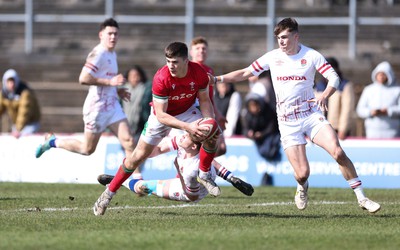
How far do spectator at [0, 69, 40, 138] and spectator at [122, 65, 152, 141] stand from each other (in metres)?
2.75

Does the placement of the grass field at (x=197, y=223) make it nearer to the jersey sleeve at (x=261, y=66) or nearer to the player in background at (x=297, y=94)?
the player in background at (x=297, y=94)

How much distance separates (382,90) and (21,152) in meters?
6.56

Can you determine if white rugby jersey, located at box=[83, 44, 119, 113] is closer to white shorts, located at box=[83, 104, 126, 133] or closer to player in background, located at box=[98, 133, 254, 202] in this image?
white shorts, located at box=[83, 104, 126, 133]

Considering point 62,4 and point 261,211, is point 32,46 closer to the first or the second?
point 62,4

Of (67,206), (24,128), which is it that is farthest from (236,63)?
(67,206)

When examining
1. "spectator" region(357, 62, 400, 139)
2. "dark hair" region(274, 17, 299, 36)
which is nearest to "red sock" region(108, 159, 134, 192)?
"dark hair" region(274, 17, 299, 36)

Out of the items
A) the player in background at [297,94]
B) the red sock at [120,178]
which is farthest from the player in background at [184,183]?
the player in background at [297,94]

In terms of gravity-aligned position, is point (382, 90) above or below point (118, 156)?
above

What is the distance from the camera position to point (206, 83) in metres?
12.1

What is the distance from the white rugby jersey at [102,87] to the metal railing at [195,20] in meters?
10.7

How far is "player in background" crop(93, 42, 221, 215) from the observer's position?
11.8 meters

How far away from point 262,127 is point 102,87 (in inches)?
176

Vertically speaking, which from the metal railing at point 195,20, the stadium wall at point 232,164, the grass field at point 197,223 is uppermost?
the metal railing at point 195,20

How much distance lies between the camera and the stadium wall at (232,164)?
62.6ft
